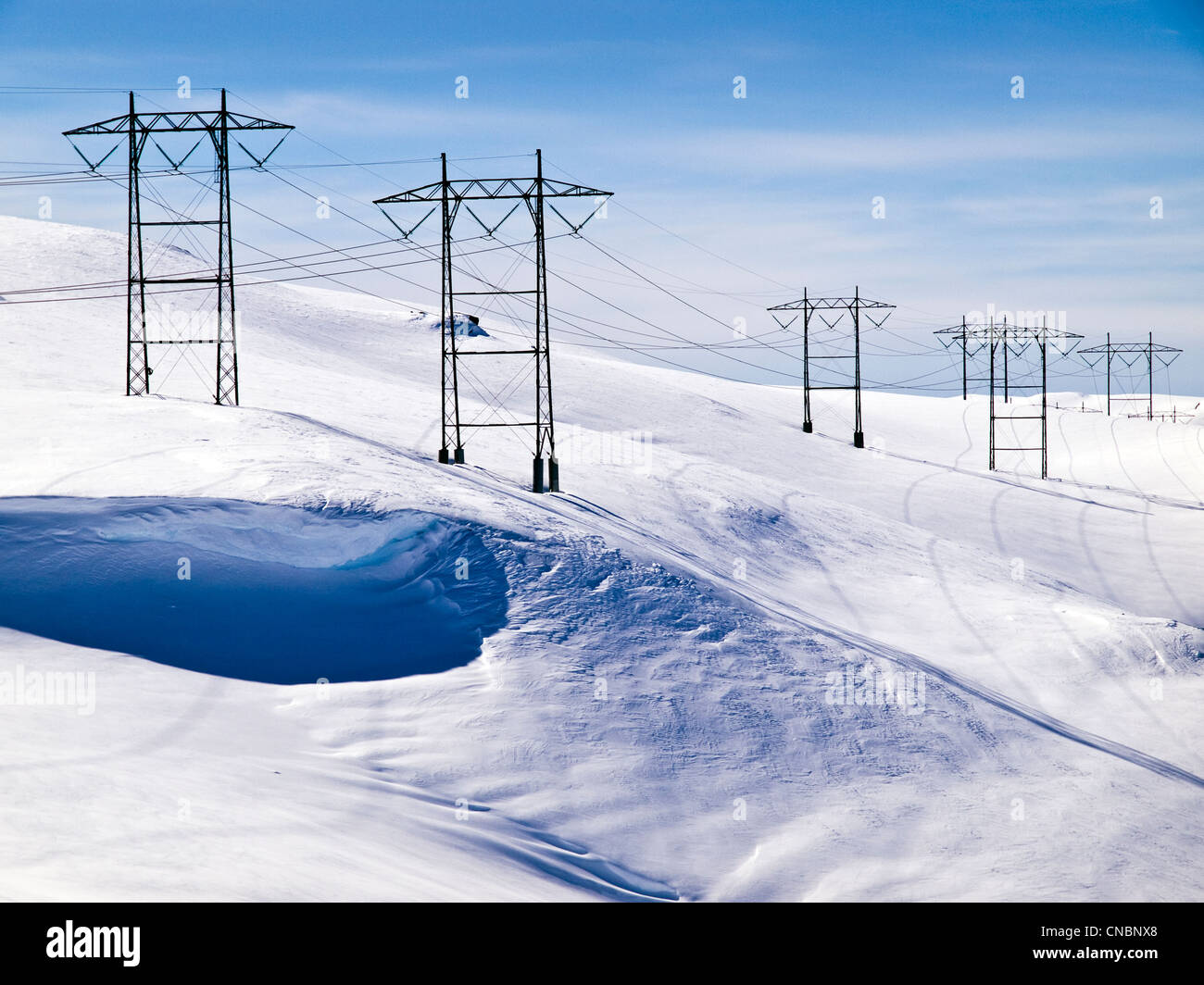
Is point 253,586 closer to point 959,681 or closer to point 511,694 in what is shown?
point 511,694

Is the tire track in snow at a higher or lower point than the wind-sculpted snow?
lower

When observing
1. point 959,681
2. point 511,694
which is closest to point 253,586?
point 511,694

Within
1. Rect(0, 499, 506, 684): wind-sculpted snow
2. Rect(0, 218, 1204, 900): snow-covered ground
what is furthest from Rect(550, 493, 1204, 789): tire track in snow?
Rect(0, 499, 506, 684): wind-sculpted snow

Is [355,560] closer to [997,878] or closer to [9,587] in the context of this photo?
[9,587]

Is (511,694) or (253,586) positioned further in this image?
(253,586)

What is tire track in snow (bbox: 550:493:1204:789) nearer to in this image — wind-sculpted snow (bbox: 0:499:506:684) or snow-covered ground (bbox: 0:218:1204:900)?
snow-covered ground (bbox: 0:218:1204:900)

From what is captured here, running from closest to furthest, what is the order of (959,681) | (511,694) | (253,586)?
(511,694)
(253,586)
(959,681)
